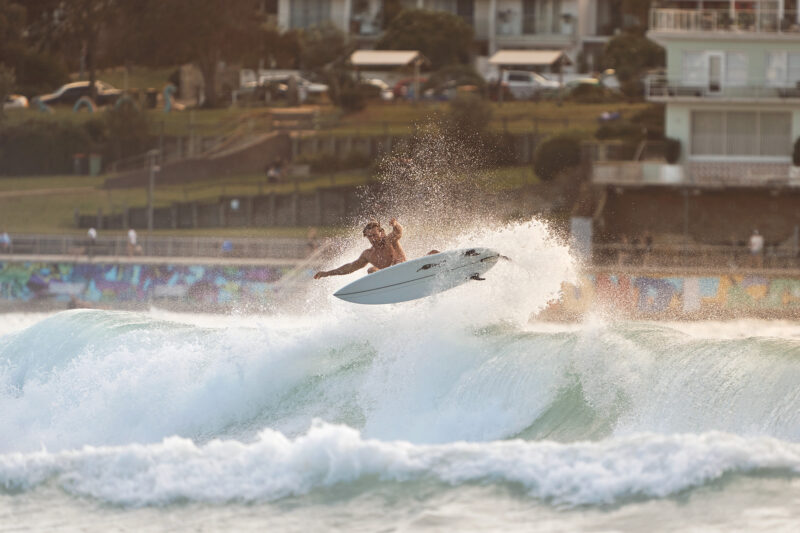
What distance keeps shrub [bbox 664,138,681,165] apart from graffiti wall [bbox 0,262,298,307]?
51.4 ft

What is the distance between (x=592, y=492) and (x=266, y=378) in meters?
5.58

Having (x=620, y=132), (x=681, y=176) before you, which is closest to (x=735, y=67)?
(x=681, y=176)

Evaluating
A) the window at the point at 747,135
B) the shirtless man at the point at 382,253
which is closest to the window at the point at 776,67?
the window at the point at 747,135

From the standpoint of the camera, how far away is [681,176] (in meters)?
43.8

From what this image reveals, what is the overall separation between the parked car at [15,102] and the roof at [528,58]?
21219mm

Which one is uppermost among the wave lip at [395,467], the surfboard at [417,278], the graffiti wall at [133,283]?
the surfboard at [417,278]

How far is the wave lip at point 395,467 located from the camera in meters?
11.8

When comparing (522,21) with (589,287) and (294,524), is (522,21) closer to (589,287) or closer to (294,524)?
(589,287)

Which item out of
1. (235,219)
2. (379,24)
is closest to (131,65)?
(379,24)

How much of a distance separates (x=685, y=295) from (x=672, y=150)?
1379cm

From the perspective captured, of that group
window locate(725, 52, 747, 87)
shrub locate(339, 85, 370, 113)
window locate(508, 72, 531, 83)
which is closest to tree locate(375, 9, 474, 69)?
window locate(508, 72, 531, 83)

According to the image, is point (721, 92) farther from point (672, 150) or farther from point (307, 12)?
point (307, 12)

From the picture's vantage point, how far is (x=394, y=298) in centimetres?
1673

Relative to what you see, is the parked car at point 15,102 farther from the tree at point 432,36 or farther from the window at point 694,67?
the window at point 694,67
